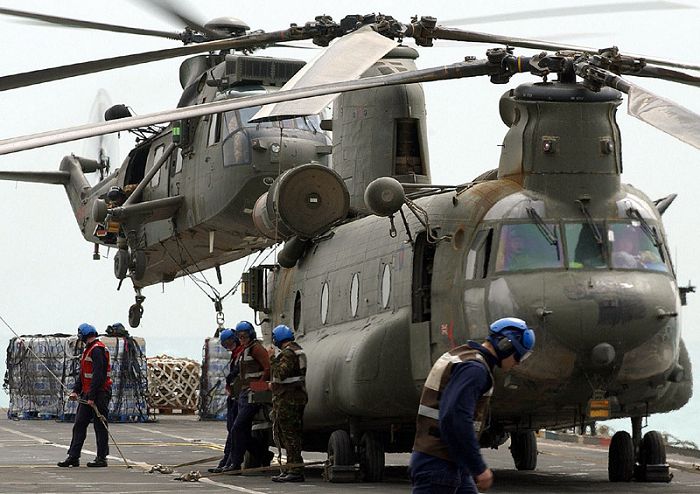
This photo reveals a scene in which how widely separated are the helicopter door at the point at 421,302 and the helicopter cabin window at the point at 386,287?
23.9 inches

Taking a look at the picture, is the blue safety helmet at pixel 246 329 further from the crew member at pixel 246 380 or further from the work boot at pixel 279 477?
the work boot at pixel 279 477

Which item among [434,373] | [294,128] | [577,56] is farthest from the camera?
[294,128]

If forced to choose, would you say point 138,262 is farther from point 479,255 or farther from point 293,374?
point 479,255

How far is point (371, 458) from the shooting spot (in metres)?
16.4

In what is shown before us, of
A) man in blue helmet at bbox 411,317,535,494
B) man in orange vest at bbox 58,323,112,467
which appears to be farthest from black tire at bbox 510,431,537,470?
man in blue helmet at bbox 411,317,535,494

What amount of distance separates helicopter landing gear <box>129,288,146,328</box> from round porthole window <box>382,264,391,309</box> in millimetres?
13415

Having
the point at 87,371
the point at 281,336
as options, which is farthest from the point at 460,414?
the point at 87,371

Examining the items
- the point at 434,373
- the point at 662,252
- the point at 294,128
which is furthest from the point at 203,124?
the point at 434,373

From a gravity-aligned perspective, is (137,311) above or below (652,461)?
above

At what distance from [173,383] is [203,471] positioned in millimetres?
17771

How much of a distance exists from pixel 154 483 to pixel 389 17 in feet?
19.7

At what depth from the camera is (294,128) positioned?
25234 millimetres

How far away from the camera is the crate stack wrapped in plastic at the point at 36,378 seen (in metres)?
33.6

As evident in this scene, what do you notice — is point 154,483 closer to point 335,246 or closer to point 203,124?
point 335,246
